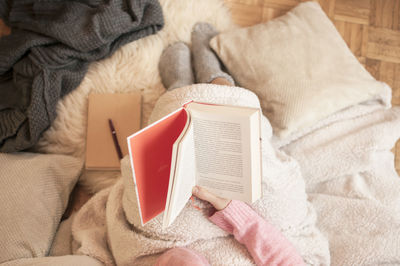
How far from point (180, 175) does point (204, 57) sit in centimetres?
65

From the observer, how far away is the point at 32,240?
2.76ft

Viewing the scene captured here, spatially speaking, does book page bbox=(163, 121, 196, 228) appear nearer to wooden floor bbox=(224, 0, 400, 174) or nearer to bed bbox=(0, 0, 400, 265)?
bed bbox=(0, 0, 400, 265)

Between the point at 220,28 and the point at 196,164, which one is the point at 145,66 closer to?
the point at 220,28

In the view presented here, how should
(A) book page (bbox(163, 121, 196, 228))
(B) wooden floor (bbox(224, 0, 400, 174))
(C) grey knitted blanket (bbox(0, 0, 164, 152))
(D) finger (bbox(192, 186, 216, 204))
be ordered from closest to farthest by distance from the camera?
1. (A) book page (bbox(163, 121, 196, 228))
2. (D) finger (bbox(192, 186, 216, 204))
3. (C) grey knitted blanket (bbox(0, 0, 164, 152))
4. (B) wooden floor (bbox(224, 0, 400, 174))

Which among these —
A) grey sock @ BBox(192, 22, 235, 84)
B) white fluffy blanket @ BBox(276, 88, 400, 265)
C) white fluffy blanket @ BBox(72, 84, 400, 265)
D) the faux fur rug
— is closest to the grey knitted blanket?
the faux fur rug

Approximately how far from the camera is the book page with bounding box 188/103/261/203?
0.60 meters

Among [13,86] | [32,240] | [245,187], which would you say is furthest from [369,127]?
[13,86]

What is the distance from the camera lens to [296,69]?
1.05 meters

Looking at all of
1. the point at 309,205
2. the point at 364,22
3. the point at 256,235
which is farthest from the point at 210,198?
the point at 364,22

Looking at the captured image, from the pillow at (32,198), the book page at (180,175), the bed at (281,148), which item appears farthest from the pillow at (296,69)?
the pillow at (32,198)

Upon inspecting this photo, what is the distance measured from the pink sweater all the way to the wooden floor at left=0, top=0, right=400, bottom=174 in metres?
0.86

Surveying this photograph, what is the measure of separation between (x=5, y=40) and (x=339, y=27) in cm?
128

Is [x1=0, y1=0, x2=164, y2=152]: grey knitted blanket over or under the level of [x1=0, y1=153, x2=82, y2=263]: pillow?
over

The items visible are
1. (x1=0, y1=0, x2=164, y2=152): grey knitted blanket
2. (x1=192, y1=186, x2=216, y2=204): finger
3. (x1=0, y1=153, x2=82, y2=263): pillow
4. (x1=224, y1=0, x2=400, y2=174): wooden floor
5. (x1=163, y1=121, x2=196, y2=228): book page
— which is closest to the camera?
(x1=163, y1=121, x2=196, y2=228): book page
